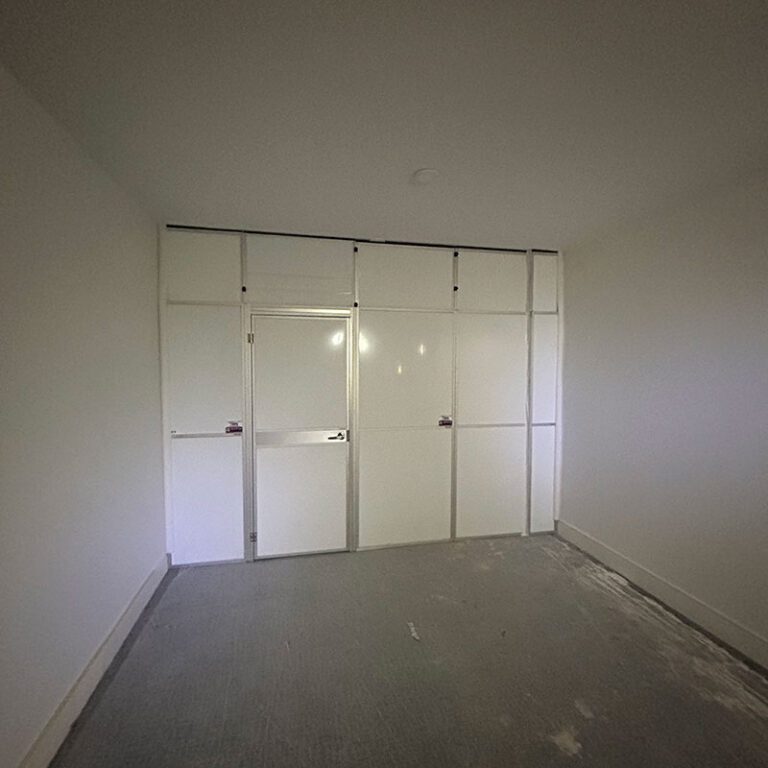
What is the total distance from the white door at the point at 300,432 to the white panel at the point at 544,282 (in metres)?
1.73

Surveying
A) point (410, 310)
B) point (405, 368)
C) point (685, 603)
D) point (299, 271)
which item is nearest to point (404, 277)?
point (410, 310)

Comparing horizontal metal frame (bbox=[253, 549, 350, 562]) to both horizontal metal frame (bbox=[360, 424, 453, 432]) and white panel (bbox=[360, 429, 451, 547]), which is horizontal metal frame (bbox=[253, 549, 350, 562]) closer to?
white panel (bbox=[360, 429, 451, 547])

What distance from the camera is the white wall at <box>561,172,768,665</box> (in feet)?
7.13

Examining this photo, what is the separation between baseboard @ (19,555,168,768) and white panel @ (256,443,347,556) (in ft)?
3.00

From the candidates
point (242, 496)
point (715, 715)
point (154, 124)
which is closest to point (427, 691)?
point (715, 715)

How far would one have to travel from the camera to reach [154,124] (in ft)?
5.83

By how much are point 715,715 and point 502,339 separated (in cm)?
264

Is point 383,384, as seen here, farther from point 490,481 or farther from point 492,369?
point 490,481

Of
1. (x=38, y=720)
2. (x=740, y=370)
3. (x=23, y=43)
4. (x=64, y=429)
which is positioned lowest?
(x=38, y=720)

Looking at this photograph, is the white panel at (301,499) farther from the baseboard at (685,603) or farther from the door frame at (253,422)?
the baseboard at (685,603)

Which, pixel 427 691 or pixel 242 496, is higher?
pixel 242 496

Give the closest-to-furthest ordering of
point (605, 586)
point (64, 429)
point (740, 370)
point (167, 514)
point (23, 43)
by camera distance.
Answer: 1. point (23, 43)
2. point (64, 429)
3. point (740, 370)
4. point (605, 586)
5. point (167, 514)

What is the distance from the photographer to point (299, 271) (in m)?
3.25

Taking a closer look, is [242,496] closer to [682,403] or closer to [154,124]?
[154,124]
